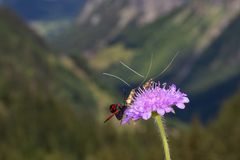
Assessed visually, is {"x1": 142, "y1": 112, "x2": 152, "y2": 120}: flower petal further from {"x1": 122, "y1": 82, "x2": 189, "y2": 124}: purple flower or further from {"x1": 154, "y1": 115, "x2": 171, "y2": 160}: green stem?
{"x1": 154, "y1": 115, "x2": 171, "y2": 160}: green stem

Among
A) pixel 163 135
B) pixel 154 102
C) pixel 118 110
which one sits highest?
pixel 118 110

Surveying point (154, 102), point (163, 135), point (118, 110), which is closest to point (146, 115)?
point (163, 135)

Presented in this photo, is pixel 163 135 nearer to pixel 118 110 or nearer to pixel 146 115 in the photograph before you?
pixel 146 115

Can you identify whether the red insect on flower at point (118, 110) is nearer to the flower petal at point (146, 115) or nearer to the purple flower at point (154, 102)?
the purple flower at point (154, 102)

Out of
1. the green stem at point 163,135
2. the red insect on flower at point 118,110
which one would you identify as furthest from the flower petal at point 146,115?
the red insect on flower at point 118,110

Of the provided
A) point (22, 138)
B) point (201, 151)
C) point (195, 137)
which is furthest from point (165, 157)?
point (22, 138)

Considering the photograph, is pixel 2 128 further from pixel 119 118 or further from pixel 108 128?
pixel 119 118

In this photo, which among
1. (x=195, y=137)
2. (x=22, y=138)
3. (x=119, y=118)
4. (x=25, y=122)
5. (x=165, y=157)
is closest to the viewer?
(x=165, y=157)

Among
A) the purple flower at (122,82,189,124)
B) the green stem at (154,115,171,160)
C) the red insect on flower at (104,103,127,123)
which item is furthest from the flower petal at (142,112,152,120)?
the red insect on flower at (104,103,127,123)
